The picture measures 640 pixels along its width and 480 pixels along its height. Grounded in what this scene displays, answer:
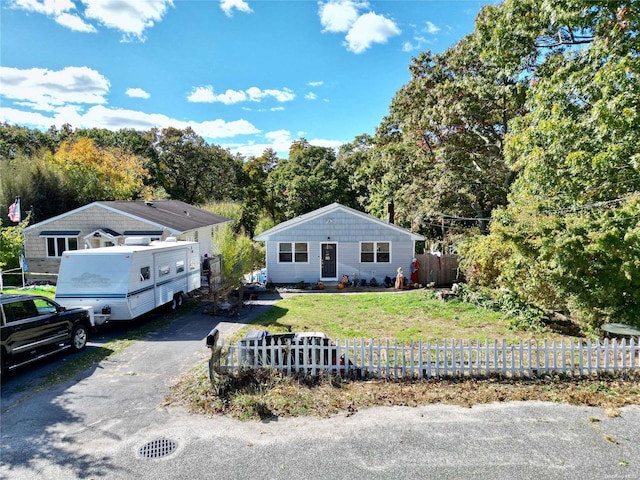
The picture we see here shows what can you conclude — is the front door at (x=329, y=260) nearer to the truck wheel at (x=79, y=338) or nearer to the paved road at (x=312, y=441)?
the truck wheel at (x=79, y=338)

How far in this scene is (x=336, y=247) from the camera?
68.5ft

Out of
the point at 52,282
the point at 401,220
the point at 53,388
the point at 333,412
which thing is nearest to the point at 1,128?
the point at 52,282

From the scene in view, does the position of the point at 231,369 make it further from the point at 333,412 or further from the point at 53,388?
the point at 53,388

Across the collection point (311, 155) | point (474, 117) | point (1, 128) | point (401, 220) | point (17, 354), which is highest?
point (1, 128)

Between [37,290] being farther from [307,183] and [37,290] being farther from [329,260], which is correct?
[307,183]

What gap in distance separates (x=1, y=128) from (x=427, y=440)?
172 ft

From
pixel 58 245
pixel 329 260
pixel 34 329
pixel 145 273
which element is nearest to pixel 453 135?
pixel 329 260

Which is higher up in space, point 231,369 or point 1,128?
point 1,128

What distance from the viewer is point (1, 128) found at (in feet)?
135

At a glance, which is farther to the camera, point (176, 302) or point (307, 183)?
point (307, 183)

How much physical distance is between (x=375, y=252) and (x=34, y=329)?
15.6 metres

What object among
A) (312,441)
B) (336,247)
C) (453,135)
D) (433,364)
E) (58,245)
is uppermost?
(453,135)

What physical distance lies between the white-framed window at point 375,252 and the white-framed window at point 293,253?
301cm

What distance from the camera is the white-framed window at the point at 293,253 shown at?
20875 mm
